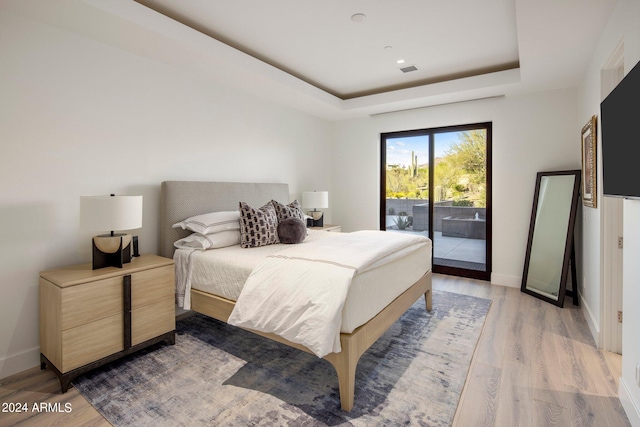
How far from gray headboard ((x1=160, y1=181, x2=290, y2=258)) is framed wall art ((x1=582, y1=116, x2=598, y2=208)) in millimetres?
3335

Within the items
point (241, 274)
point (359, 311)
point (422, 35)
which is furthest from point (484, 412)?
point (422, 35)

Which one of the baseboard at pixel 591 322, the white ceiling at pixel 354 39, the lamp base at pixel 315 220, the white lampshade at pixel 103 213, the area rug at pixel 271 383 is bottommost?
the area rug at pixel 271 383

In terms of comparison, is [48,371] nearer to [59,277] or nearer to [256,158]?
[59,277]

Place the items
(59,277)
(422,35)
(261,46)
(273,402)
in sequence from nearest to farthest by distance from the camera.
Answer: (273,402) → (59,277) → (422,35) → (261,46)

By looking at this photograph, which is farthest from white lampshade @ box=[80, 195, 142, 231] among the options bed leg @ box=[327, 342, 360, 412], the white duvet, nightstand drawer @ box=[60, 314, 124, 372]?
bed leg @ box=[327, 342, 360, 412]

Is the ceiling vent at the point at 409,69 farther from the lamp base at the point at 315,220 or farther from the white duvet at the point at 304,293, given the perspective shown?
the white duvet at the point at 304,293

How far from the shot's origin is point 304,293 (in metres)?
1.99

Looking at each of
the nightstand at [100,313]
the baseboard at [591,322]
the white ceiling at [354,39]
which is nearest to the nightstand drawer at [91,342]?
the nightstand at [100,313]

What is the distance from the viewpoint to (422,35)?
311 centimetres

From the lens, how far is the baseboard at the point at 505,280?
14.0ft

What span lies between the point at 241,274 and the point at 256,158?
2.17 meters

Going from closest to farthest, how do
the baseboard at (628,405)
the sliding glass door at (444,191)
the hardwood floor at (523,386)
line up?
the baseboard at (628,405)
the hardwood floor at (523,386)
the sliding glass door at (444,191)

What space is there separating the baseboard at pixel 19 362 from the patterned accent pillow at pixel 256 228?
1690 mm

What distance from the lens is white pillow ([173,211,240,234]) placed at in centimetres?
306
